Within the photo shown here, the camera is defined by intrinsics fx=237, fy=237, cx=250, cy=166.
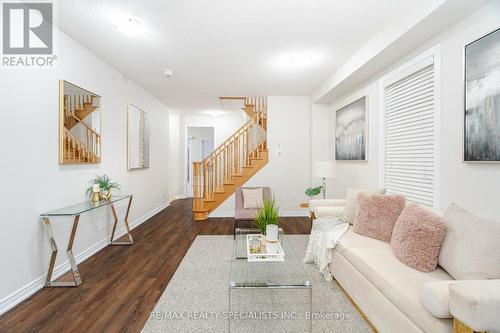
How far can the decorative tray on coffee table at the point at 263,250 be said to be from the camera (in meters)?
2.19

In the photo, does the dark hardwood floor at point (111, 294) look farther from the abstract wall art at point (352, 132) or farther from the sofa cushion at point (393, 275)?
the abstract wall art at point (352, 132)

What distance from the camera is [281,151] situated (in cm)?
551

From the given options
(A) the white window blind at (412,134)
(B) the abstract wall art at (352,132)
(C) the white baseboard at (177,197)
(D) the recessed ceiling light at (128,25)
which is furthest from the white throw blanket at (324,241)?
(C) the white baseboard at (177,197)

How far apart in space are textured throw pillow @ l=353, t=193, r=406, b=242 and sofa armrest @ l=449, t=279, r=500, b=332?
1.25 m

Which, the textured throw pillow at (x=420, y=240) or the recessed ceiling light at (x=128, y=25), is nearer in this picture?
the textured throw pillow at (x=420, y=240)

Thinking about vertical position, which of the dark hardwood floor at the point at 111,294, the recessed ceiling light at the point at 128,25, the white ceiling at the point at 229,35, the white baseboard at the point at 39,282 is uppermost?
the white ceiling at the point at 229,35

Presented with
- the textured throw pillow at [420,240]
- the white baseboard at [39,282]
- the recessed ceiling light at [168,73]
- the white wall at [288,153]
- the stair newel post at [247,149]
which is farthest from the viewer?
the stair newel post at [247,149]

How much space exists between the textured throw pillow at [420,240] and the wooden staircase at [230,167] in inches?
146

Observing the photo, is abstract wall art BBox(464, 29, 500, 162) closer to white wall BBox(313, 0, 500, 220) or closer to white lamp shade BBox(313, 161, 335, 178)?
white wall BBox(313, 0, 500, 220)

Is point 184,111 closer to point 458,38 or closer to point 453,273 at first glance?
point 458,38

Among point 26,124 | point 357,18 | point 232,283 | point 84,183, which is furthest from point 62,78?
point 357,18

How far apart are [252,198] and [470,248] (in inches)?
128

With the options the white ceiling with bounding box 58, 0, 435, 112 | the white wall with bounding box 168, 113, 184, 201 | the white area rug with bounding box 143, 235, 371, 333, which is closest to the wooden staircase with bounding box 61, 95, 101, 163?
the white ceiling with bounding box 58, 0, 435, 112

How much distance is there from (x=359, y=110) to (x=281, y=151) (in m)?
2.06
